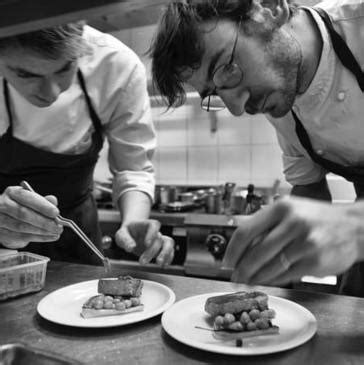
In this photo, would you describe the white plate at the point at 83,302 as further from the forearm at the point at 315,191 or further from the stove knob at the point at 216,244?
the stove knob at the point at 216,244

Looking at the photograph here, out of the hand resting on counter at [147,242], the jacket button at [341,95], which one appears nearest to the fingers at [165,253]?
the hand resting on counter at [147,242]

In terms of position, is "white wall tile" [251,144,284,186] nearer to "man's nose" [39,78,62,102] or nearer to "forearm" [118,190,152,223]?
"forearm" [118,190,152,223]

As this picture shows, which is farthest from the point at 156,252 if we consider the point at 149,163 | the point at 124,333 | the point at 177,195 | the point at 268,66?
the point at 177,195

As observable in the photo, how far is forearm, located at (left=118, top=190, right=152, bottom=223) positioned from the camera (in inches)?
62.7

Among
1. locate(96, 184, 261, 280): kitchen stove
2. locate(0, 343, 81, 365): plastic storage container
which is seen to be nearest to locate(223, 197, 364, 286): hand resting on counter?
locate(0, 343, 81, 365): plastic storage container

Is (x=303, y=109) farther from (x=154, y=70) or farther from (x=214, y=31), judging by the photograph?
(x=154, y=70)

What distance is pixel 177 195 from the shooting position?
304cm

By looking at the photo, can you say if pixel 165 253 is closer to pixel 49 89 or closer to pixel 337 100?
pixel 49 89

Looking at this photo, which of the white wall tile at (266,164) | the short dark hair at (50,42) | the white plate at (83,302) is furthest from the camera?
the white wall tile at (266,164)

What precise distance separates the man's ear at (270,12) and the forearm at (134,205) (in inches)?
33.0

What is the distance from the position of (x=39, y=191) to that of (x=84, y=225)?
0.86 ft

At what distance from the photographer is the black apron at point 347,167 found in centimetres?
128

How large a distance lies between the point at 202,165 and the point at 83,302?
2263 millimetres

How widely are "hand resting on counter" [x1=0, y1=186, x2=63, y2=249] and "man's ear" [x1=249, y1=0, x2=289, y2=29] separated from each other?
0.87 meters
